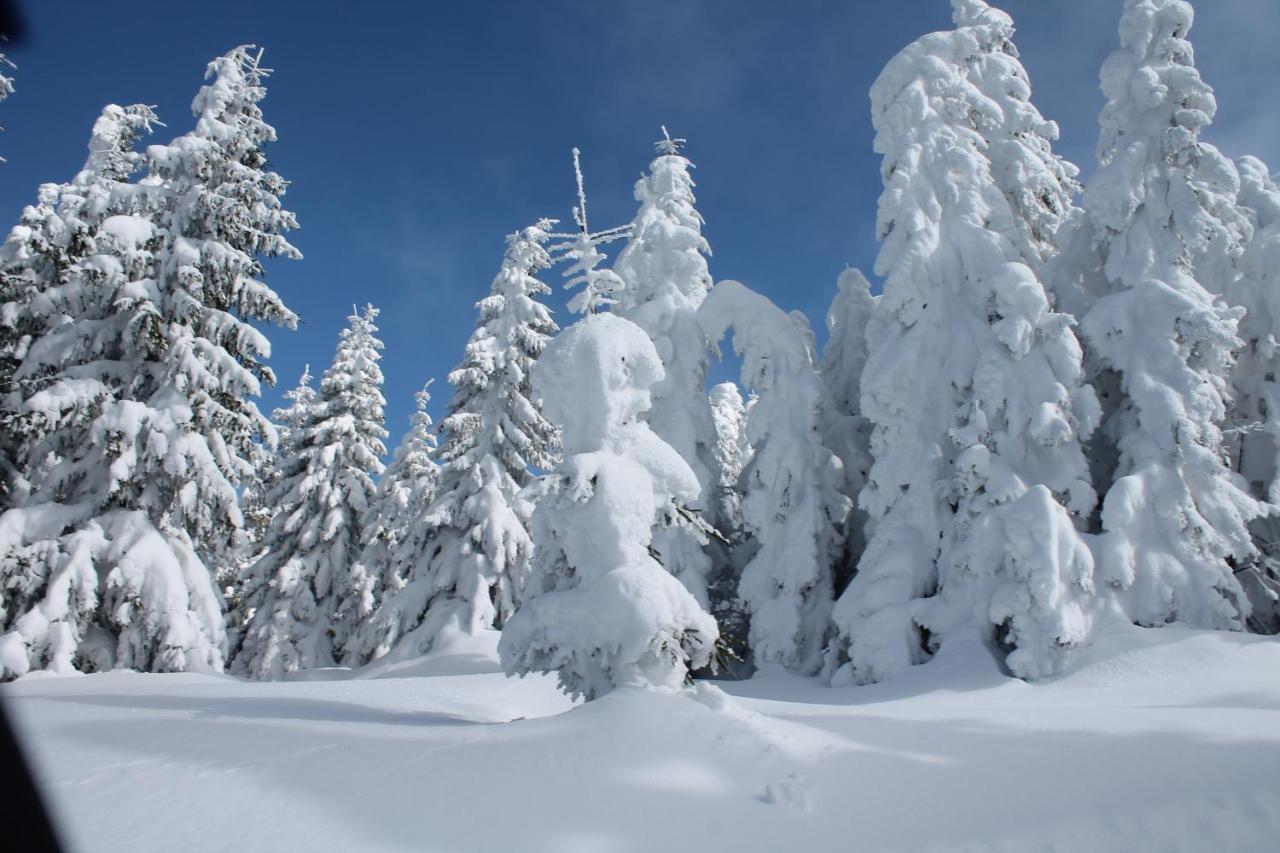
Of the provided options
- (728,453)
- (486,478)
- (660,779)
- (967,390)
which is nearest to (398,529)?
(486,478)

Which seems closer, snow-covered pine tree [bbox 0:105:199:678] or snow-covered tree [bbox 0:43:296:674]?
snow-covered pine tree [bbox 0:105:199:678]

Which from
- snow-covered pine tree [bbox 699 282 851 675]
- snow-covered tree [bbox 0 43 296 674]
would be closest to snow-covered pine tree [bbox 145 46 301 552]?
snow-covered tree [bbox 0 43 296 674]

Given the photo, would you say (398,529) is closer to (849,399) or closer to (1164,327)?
(849,399)

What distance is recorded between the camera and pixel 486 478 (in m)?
19.6

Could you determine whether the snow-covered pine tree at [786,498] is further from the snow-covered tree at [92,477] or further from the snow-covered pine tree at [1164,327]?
the snow-covered tree at [92,477]

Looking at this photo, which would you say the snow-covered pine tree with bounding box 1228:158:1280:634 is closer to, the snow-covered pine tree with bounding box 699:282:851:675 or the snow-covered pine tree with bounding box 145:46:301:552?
the snow-covered pine tree with bounding box 699:282:851:675

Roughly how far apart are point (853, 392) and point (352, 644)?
1768 cm

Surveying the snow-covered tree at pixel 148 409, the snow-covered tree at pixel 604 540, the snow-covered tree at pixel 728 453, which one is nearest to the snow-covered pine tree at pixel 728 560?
the snow-covered tree at pixel 728 453

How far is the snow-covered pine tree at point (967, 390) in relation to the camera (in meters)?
12.5

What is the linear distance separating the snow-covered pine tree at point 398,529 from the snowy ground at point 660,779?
12.0 meters

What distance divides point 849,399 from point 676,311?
5717 millimetres

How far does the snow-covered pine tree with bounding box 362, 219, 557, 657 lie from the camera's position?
62.7ft

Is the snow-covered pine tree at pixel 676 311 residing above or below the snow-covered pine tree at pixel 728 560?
above

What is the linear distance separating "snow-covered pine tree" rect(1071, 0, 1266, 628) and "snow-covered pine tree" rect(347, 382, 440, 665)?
16.8m
